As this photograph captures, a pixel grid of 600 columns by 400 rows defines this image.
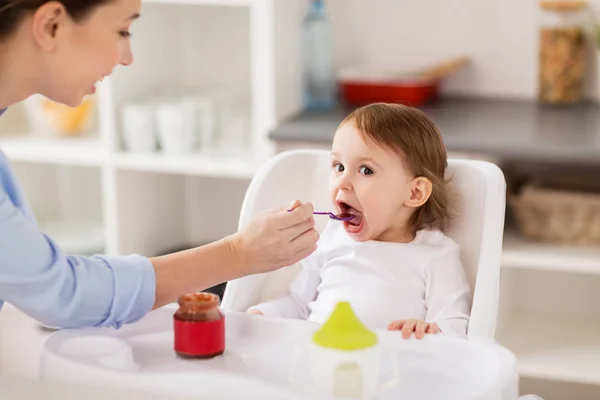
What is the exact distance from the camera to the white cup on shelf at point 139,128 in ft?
9.18

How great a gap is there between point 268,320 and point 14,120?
2061mm

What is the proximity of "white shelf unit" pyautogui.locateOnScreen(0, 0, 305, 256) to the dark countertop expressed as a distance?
15 cm

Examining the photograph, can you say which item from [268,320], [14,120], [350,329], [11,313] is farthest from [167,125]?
[350,329]

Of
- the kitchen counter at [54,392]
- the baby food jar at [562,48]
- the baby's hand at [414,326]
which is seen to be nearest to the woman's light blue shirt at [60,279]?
the kitchen counter at [54,392]

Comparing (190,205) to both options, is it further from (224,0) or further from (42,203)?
(224,0)

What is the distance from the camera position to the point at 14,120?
3.25m

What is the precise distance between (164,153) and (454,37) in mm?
917

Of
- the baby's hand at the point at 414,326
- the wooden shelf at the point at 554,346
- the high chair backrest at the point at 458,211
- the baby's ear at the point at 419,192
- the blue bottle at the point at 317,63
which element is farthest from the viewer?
the blue bottle at the point at 317,63

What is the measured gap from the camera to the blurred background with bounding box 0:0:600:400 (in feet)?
8.46

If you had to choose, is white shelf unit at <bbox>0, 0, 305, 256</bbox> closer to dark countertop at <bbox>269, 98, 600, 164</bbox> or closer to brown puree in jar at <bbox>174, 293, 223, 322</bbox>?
dark countertop at <bbox>269, 98, 600, 164</bbox>

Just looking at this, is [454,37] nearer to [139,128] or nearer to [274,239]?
[139,128]

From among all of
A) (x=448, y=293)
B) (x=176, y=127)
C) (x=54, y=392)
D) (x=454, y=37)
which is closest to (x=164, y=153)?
(x=176, y=127)

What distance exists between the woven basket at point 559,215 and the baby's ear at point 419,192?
3.00ft

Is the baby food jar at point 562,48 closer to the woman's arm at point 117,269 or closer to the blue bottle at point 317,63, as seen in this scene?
the blue bottle at point 317,63
